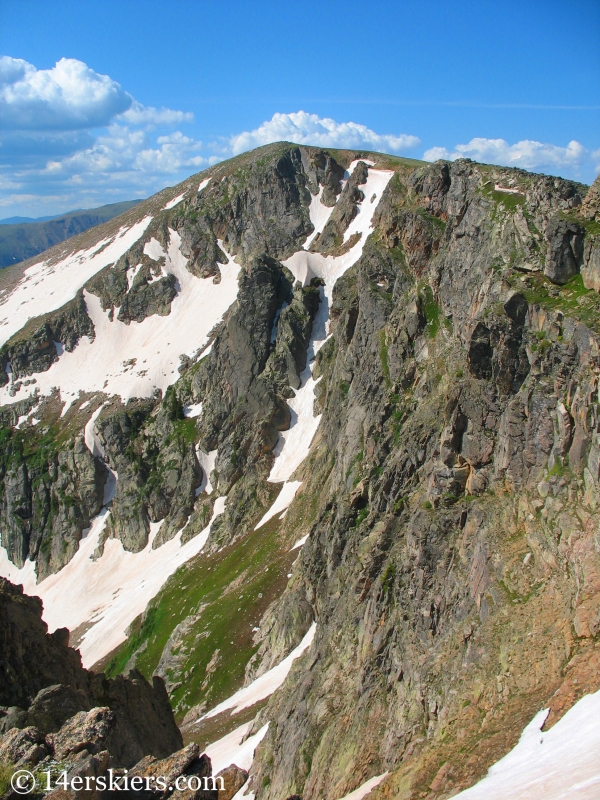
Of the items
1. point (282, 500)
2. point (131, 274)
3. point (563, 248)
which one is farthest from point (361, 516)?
point (131, 274)

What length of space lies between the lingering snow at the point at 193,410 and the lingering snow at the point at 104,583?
54.0 ft

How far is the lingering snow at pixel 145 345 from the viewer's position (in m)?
101

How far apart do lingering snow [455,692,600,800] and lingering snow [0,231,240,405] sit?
89.0m

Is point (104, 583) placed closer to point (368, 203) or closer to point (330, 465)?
point (330, 465)

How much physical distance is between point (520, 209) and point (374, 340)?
25.0 m

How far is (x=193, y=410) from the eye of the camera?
93750mm

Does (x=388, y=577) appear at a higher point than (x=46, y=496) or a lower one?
lower

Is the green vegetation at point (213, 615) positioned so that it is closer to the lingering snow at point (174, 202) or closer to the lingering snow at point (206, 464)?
the lingering snow at point (206, 464)

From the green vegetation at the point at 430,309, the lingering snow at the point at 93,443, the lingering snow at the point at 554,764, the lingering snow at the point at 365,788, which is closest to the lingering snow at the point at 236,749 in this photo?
Result: the lingering snow at the point at 365,788

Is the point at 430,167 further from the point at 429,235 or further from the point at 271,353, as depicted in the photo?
the point at 271,353

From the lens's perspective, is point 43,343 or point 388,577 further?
point 43,343

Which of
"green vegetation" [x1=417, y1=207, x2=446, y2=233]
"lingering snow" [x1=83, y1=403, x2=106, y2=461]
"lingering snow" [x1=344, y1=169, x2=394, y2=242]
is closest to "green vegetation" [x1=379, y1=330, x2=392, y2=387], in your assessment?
"green vegetation" [x1=417, y1=207, x2=446, y2=233]

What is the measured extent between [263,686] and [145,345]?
71.8 meters

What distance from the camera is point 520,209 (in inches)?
1545
